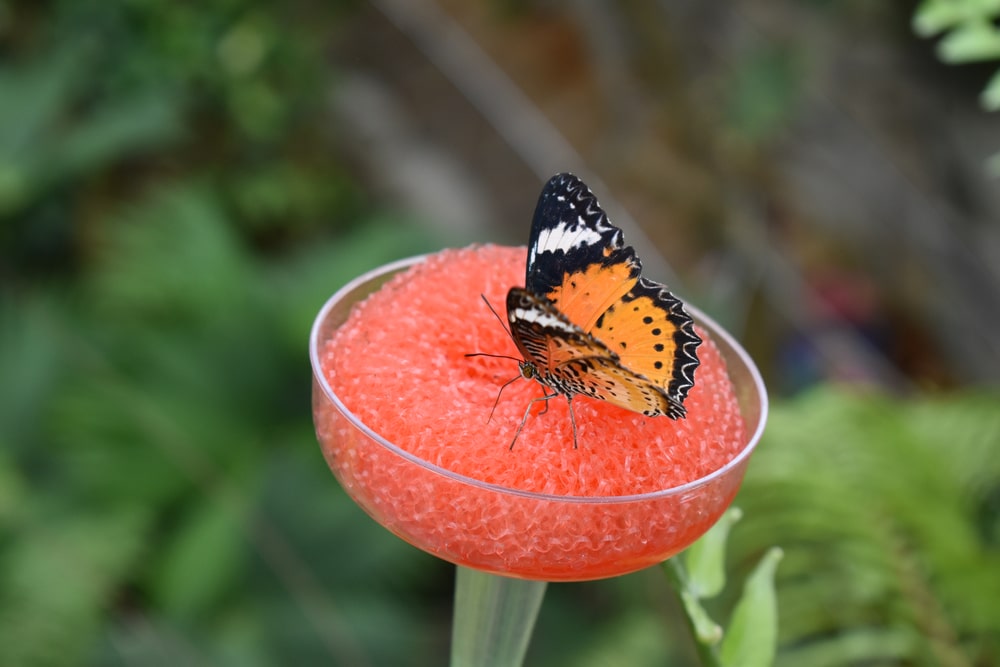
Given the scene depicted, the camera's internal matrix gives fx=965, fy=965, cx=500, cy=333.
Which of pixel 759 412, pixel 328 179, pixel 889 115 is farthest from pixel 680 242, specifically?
pixel 759 412

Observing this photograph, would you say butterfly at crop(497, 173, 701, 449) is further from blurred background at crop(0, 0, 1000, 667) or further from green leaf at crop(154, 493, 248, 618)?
green leaf at crop(154, 493, 248, 618)

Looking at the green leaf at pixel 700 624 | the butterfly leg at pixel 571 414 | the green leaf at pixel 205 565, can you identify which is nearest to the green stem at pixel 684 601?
the green leaf at pixel 700 624

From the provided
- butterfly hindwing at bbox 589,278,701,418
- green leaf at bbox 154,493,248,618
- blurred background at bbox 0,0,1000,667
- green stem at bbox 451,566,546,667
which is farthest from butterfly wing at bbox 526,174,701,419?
green leaf at bbox 154,493,248,618

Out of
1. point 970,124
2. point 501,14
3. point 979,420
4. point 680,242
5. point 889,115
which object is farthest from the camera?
point 501,14

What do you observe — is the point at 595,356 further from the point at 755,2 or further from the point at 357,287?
the point at 755,2

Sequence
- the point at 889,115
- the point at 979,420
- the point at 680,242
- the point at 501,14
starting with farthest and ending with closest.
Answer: the point at 501,14, the point at 680,242, the point at 889,115, the point at 979,420

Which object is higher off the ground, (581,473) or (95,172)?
(581,473)

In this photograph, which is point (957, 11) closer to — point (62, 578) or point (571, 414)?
point (571, 414)

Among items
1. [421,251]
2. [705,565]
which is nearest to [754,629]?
[705,565]
